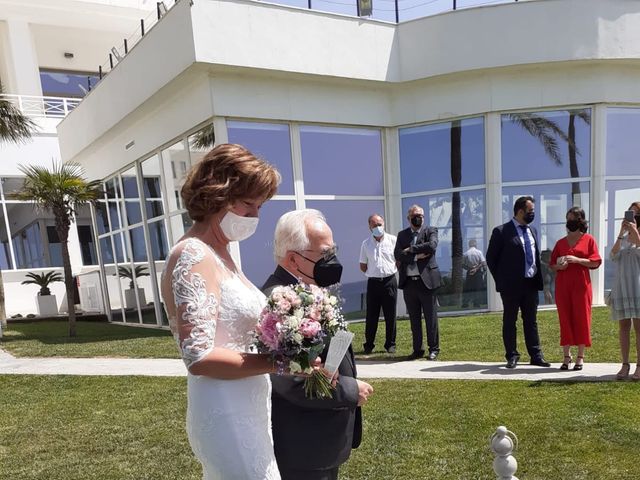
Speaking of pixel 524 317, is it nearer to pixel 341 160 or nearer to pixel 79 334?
pixel 341 160

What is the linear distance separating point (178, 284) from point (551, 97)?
10677 millimetres

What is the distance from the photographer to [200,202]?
1650mm

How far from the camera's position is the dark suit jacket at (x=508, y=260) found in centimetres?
559

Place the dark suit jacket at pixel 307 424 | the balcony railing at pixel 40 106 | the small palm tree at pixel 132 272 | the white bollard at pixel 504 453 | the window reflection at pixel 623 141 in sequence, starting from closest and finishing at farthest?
the dark suit jacket at pixel 307 424 < the white bollard at pixel 504 453 < the window reflection at pixel 623 141 < the small palm tree at pixel 132 272 < the balcony railing at pixel 40 106

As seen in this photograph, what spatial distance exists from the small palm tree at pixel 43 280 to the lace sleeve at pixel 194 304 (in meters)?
18.0

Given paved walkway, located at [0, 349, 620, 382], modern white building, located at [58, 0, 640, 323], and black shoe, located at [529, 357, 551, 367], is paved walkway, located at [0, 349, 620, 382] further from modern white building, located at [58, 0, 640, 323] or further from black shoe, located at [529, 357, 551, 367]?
modern white building, located at [58, 0, 640, 323]

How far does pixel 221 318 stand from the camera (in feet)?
5.27

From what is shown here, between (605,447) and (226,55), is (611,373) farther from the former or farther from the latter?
(226,55)

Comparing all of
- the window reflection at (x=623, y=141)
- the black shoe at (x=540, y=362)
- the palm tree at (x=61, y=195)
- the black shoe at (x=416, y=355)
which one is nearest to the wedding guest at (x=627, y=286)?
the black shoe at (x=540, y=362)

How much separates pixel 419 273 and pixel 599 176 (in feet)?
21.2

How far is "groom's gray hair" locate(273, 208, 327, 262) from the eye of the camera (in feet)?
6.70

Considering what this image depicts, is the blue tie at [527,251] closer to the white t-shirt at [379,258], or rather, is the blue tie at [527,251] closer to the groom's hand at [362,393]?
the white t-shirt at [379,258]

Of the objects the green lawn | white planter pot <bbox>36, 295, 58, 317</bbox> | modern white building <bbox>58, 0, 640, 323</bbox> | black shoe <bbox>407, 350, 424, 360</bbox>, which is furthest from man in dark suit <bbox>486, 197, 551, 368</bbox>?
white planter pot <bbox>36, 295, 58, 317</bbox>

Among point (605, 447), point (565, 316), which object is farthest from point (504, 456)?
point (565, 316)
